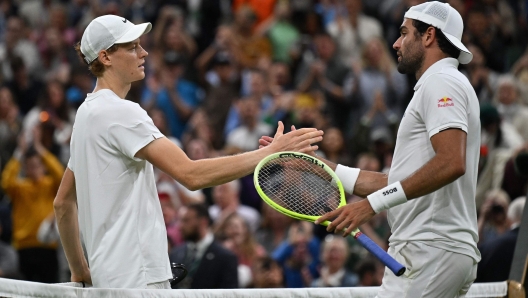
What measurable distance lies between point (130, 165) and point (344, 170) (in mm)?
1382

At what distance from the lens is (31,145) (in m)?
11.3

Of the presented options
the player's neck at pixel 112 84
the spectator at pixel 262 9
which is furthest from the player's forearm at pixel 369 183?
the spectator at pixel 262 9

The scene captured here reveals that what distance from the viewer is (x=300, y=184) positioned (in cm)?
525

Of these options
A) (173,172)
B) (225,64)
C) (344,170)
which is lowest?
(225,64)

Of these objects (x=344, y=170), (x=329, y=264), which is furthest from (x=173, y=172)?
(x=329, y=264)

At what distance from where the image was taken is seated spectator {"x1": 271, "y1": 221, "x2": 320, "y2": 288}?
9.75m

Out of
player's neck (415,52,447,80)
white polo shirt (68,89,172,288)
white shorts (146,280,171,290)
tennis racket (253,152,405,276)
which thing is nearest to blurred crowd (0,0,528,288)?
tennis racket (253,152,405,276)

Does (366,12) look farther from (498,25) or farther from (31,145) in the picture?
(31,145)

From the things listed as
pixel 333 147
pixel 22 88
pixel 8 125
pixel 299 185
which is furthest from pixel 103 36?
pixel 22 88

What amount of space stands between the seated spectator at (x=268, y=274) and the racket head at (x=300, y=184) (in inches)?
156

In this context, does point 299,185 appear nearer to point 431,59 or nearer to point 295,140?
point 295,140

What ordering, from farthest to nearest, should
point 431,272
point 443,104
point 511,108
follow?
1. point 511,108
2. point 431,272
3. point 443,104

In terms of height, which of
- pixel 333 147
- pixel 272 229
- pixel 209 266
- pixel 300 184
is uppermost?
pixel 300 184

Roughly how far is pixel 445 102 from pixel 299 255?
5440 mm
